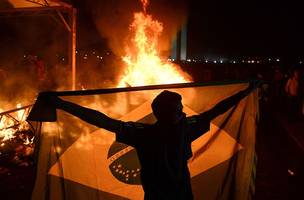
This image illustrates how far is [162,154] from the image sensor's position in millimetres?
2635

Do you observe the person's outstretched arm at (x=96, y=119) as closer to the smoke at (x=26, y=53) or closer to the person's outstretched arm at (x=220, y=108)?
the person's outstretched arm at (x=220, y=108)

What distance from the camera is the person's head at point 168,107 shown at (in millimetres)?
2547

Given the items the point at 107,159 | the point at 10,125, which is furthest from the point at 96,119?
the point at 10,125

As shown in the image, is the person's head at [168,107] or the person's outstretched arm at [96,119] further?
the person's outstretched arm at [96,119]

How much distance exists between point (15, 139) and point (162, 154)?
6.96m

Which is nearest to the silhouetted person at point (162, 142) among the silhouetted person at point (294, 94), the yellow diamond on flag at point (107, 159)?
the yellow diamond on flag at point (107, 159)

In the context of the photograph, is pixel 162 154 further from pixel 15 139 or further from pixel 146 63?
pixel 146 63

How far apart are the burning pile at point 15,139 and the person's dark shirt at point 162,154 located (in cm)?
568

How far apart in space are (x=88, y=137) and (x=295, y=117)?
1250cm

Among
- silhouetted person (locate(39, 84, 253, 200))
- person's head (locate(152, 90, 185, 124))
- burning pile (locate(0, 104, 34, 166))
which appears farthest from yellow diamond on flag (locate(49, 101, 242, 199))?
burning pile (locate(0, 104, 34, 166))

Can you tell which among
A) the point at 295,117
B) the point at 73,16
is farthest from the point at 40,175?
the point at 295,117

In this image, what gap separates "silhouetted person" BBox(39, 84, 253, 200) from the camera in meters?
2.60

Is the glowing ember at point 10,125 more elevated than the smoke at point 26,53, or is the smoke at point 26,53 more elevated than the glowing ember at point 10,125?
the smoke at point 26,53

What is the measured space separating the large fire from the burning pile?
119 inches
